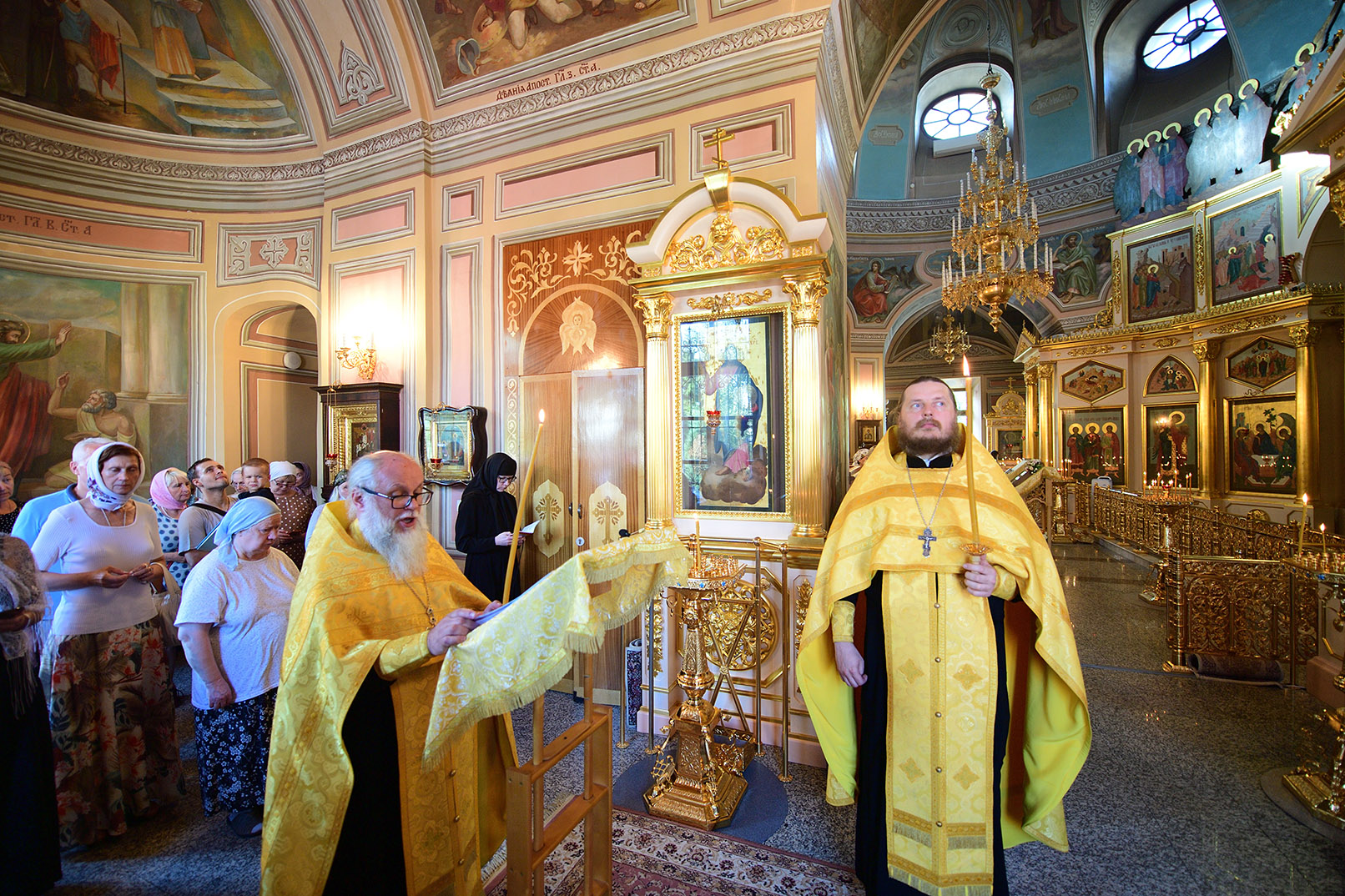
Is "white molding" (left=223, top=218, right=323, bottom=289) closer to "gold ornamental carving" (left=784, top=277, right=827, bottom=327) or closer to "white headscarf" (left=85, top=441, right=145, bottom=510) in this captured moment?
"white headscarf" (left=85, top=441, right=145, bottom=510)

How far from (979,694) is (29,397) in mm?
10248

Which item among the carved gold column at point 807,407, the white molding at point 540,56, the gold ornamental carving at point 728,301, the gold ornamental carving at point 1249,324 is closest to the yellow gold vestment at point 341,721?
the carved gold column at point 807,407

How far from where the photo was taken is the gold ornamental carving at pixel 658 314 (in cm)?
457

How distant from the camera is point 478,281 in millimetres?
6004

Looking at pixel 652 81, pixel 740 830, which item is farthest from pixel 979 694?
pixel 652 81

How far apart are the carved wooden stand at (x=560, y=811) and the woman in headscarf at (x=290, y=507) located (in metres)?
3.89

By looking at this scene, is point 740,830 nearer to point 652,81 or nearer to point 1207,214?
point 652,81

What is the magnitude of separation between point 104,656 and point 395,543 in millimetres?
2283

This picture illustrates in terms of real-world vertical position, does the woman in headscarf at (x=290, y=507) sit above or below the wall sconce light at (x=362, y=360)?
below

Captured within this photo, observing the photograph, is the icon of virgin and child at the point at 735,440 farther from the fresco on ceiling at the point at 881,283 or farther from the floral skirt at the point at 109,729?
the fresco on ceiling at the point at 881,283

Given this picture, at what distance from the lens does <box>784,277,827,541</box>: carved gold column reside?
4176 mm

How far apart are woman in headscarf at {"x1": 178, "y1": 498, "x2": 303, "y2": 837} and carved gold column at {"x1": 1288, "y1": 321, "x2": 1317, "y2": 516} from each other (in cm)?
1450

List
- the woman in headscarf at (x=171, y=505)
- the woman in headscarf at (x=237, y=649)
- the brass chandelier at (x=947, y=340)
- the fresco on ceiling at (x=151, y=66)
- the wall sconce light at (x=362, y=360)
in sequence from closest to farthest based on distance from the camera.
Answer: the woman in headscarf at (x=237, y=649) < the woman in headscarf at (x=171, y=505) < the wall sconce light at (x=362, y=360) < the fresco on ceiling at (x=151, y=66) < the brass chandelier at (x=947, y=340)

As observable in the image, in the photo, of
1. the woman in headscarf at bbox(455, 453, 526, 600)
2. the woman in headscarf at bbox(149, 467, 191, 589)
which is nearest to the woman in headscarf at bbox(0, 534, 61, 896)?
the woman in headscarf at bbox(149, 467, 191, 589)
